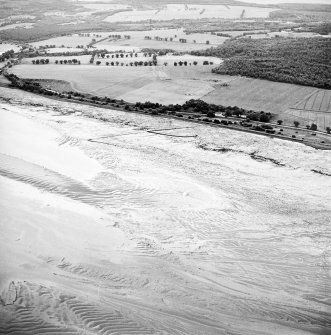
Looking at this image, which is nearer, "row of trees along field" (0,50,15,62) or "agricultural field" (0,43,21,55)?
"row of trees along field" (0,50,15,62)

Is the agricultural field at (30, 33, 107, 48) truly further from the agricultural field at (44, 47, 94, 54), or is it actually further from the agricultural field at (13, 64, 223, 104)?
the agricultural field at (13, 64, 223, 104)

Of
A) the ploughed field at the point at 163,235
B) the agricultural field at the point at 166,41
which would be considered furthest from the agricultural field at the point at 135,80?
the agricultural field at the point at 166,41

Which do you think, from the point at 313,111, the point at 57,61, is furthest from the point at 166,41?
the point at 313,111

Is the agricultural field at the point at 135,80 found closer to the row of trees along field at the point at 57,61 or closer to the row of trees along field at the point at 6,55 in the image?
the row of trees along field at the point at 57,61

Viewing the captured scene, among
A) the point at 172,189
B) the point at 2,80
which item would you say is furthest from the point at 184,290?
the point at 2,80

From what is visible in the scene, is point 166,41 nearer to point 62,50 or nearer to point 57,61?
point 62,50

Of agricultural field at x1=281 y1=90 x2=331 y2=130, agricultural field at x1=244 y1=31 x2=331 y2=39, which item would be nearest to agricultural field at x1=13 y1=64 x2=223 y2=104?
agricultural field at x1=281 y1=90 x2=331 y2=130
